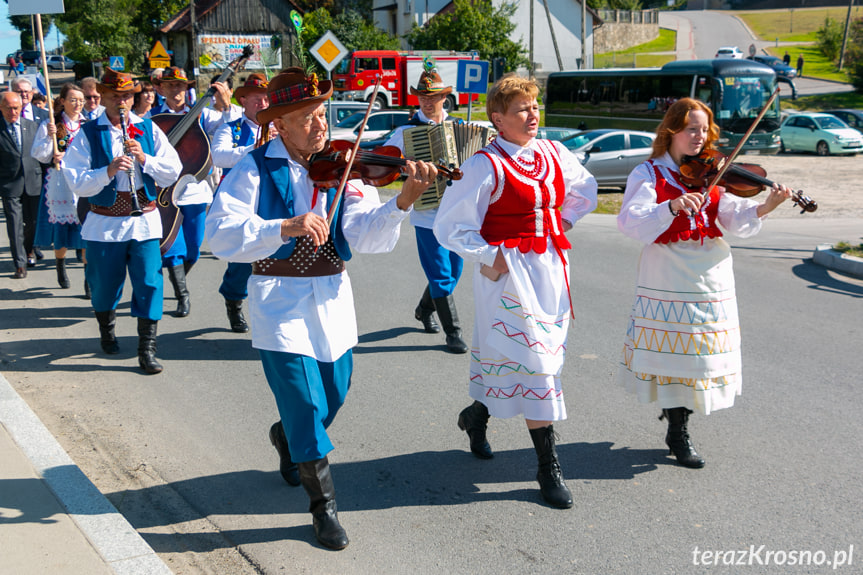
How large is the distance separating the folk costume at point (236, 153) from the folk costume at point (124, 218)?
814 mm

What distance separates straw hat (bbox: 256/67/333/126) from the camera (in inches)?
140

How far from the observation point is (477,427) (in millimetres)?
4523

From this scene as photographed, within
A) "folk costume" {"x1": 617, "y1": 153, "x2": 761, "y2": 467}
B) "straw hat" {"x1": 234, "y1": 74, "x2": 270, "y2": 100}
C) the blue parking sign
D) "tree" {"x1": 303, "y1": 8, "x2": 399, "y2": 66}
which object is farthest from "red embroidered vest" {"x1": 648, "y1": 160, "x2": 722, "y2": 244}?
"tree" {"x1": 303, "y1": 8, "x2": 399, "y2": 66}

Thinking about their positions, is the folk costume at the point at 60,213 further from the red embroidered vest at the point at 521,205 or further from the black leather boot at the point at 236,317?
the red embroidered vest at the point at 521,205

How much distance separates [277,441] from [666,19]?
86779 millimetres

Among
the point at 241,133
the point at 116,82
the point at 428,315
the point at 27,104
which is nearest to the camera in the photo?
the point at 116,82

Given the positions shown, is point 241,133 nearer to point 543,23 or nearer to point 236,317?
point 236,317

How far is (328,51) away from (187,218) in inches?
266

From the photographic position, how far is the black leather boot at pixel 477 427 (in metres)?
4.49

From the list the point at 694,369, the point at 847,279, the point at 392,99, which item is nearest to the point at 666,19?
the point at 392,99

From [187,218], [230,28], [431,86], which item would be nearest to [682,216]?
[431,86]

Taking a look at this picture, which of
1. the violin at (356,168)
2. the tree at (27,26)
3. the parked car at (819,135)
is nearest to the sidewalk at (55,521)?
the violin at (356,168)

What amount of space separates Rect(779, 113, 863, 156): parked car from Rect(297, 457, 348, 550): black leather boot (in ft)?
82.4

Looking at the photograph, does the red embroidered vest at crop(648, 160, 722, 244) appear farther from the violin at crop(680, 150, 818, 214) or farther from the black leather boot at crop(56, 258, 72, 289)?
the black leather boot at crop(56, 258, 72, 289)
